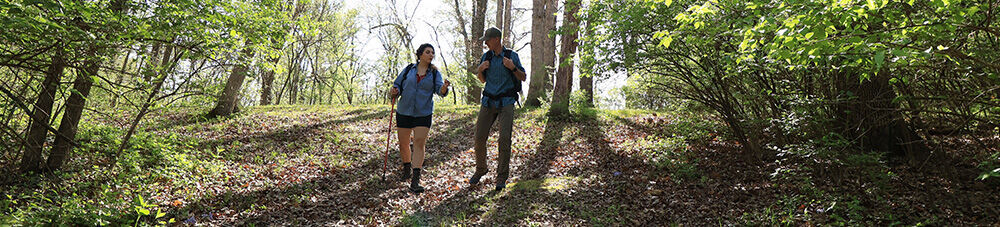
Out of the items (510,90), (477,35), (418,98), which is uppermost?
(477,35)

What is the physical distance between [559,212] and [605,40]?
3.62 m

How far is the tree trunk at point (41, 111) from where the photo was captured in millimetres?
3647

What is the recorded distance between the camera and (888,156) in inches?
211

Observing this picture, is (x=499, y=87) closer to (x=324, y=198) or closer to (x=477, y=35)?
(x=324, y=198)

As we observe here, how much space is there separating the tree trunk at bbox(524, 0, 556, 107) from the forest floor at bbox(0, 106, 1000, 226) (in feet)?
16.2

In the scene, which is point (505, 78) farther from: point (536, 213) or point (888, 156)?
point (888, 156)

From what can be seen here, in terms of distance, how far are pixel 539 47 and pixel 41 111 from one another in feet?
Answer: 33.5

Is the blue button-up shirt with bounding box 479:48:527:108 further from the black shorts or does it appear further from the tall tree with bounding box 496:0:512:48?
the tall tree with bounding box 496:0:512:48

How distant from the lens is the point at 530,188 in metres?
5.38

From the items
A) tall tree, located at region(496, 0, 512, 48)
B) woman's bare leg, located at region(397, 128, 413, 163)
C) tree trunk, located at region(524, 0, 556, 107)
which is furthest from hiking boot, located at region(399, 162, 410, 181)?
tall tree, located at region(496, 0, 512, 48)

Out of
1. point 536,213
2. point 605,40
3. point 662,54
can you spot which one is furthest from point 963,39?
point 605,40

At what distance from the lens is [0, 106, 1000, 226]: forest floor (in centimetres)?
412

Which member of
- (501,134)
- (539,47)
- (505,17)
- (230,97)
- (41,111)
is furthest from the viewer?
(505,17)

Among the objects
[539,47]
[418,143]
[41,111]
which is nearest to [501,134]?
[418,143]
